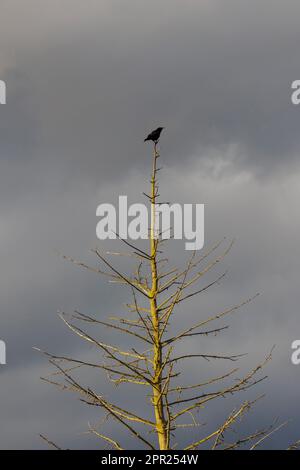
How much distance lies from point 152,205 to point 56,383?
3.67 m

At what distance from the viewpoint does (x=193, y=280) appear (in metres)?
17.9

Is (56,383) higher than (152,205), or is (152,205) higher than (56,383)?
(152,205)

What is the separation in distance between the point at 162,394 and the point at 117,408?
77 centimetres

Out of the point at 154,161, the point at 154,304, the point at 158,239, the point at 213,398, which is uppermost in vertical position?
the point at 154,161

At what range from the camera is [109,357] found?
1706 centimetres

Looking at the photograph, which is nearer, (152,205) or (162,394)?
(162,394)

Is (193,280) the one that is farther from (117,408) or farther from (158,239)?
(117,408)

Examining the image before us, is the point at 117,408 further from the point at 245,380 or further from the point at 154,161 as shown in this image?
the point at 154,161

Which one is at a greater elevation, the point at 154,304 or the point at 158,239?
the point at 158,239

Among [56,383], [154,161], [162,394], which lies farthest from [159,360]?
[154,161]
